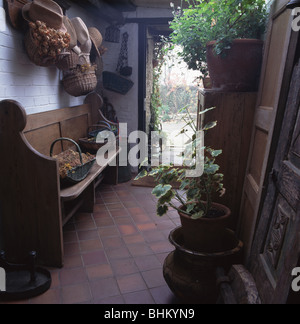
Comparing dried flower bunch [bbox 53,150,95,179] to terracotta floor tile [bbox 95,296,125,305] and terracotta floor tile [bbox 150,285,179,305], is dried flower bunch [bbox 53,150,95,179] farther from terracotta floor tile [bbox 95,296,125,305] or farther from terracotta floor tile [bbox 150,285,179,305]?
terracotta floor tile [bbox 150,285,179,305]

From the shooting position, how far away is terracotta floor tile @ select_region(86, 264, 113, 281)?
208 cm

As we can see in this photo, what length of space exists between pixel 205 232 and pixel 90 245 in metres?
1.26

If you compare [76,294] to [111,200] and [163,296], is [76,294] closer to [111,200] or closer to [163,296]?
[163,296]

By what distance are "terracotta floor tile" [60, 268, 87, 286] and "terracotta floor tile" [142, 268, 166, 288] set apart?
46 cm

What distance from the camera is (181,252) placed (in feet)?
5.55

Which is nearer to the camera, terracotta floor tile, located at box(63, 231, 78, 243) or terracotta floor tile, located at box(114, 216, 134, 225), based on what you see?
terracotta floor tile, located at box(63, 231, 78, 243)

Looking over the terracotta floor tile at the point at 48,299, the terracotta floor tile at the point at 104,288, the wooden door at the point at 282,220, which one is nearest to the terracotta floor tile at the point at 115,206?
the terracotta floor tile at the point at 104,288

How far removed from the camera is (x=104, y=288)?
1.95 meters

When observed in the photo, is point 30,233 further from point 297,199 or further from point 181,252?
point 297,199

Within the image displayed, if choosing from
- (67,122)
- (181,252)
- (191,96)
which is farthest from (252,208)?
(191,96)

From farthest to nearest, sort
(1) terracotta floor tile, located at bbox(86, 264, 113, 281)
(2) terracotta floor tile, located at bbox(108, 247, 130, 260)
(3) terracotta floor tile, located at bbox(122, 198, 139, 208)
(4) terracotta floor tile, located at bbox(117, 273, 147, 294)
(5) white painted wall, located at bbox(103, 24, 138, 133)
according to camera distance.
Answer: (5) white painted wall, located at bbox(103, 24, 138, 133) → (3) terracotta floor tile, located at bbox(122, 198, 139, 208) → (2) terracotta floor tile, located at bbox(108, 247, 130, 260) → (1) terracotta floor tile, located at bbox(86, 264, 113, 281) → (4) terracotta floor tile, located at bbox(117, 273, 147, 294)

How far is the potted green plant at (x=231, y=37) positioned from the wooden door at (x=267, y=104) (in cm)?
14

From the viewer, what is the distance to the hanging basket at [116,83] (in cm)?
422

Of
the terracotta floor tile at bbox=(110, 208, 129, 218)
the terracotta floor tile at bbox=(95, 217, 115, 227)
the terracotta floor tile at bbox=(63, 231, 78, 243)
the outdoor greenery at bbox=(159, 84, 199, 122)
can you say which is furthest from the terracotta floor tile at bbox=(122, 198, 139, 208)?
the outdoor greenery at bbox=(159, 84, 199, 122)
